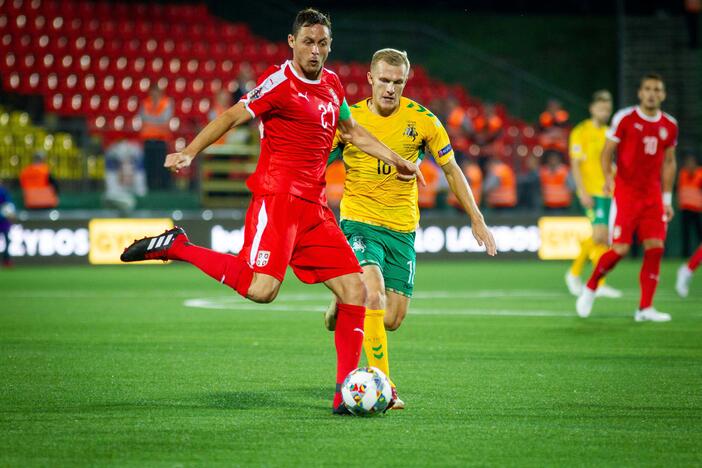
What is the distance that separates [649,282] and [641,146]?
1.39 m

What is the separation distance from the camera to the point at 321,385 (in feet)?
24.5

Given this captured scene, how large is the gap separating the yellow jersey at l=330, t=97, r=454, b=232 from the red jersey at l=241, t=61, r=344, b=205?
34.3 inches

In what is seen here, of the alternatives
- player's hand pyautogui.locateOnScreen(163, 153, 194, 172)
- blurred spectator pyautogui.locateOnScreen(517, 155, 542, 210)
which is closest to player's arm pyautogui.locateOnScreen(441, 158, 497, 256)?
player's hand pyautogui.locateOnScreen(163, 153, 194, 172)

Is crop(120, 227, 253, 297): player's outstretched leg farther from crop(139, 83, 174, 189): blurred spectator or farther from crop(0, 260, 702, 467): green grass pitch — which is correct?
crop(139, 83, 174, 189): blurred spectator

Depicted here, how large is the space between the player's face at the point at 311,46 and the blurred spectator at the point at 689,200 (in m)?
16.7

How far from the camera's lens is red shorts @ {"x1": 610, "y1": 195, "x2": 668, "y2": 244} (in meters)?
11.5

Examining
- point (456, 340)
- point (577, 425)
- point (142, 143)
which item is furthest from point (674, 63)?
point (577, 425)

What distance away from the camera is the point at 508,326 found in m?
11.2

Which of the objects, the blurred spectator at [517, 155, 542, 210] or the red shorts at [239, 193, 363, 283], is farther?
the blurred spectator at [517, 155, 542, 210]

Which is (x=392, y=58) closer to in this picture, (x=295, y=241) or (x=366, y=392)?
(x=295, y=241)

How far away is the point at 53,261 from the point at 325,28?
46.9ft

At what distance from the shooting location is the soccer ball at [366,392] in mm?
6191

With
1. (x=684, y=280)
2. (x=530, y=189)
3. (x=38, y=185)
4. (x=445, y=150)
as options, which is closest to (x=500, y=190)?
(x=530, y=189)

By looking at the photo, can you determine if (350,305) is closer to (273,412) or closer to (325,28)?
(273,412)
